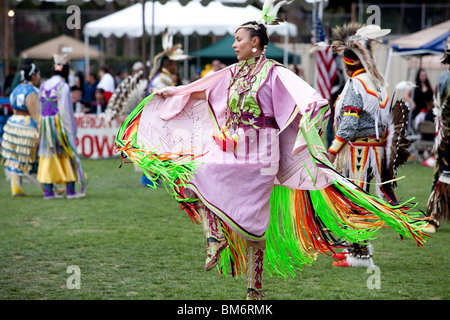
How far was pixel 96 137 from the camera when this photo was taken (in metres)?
13.1

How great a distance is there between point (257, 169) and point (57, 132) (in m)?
4.91

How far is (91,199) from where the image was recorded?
8727 mm

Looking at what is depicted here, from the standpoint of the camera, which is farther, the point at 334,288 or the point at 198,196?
the point at 334,288

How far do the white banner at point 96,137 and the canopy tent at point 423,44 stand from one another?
17.8 ft

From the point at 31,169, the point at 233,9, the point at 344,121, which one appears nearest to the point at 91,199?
the point at 31,169

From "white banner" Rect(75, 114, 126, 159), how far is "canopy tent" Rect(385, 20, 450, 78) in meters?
5.42

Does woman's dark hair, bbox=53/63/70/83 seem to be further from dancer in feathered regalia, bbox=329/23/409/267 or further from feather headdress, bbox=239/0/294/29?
feather headdress, bbox=239/0/294/29

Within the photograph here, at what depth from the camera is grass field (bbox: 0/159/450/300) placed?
4.53 m

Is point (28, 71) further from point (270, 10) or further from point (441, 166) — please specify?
point (441, 166)

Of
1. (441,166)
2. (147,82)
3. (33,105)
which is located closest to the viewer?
(441,166)

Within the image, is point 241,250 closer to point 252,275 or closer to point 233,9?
point 252,275

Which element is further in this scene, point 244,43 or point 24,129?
point 24,129

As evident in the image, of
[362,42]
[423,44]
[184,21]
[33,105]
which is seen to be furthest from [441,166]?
[184,21]
